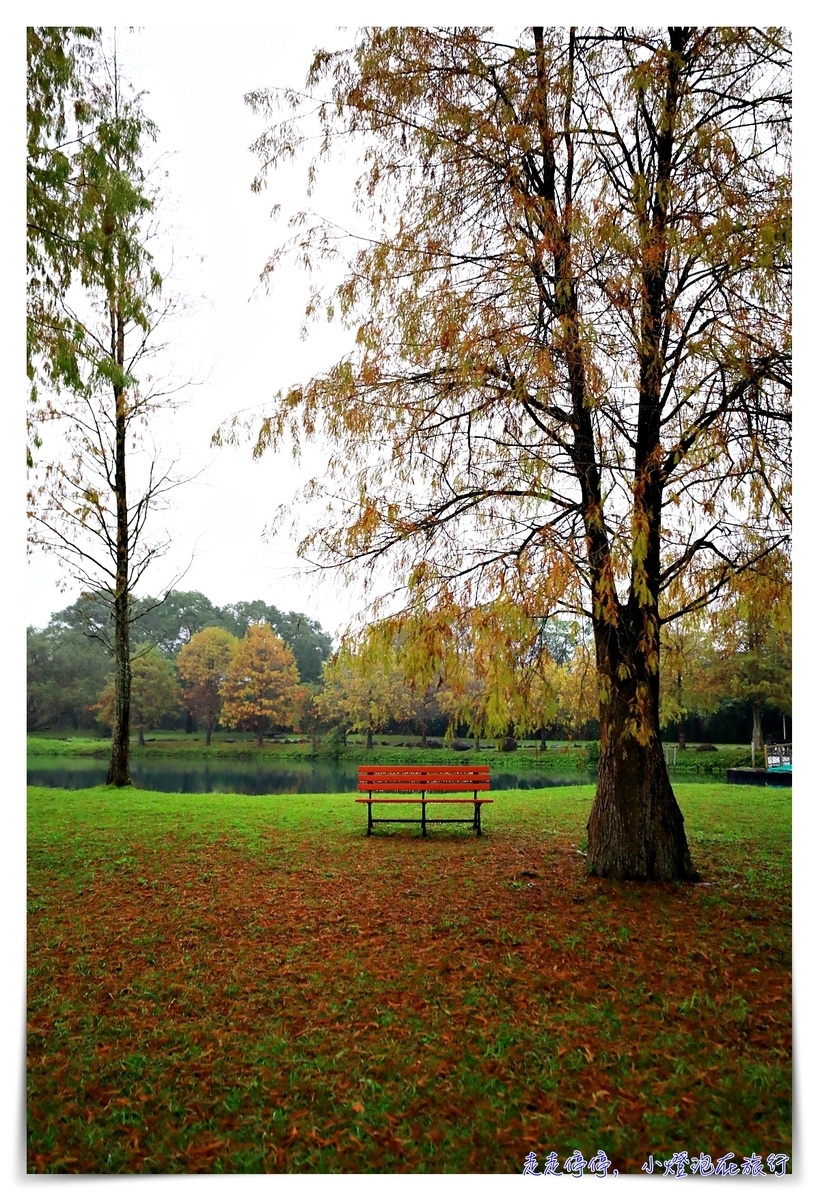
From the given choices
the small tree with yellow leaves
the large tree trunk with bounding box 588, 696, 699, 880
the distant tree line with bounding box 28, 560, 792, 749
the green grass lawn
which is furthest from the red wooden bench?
the small tree with yellow leaves

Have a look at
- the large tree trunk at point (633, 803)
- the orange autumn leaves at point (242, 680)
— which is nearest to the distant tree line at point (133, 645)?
the orange autumn leaves at point (242, 680)

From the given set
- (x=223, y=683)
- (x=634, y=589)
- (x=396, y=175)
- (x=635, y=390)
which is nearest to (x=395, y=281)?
(x=396, y=175)

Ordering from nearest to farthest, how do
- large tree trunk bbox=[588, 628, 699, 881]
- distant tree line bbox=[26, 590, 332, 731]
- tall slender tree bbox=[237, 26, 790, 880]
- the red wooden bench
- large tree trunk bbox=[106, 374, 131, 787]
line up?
tall slender tree bbox=[237, 26, 790, 880], large tree trunk bbox=[588, 628, 699, 881], the red wooden bench, large tree trunk bbox=[106, 374, 131, 787], distant tree line bbox=[26, 590, 332, 731]

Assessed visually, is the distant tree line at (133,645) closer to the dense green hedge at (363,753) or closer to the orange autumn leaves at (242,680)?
the orange autumn leaves at (242,680)

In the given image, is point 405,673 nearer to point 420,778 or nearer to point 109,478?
point 420,778

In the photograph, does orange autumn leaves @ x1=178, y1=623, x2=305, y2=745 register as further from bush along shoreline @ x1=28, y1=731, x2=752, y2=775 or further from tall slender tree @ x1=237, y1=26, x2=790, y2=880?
tall slender tree @ x1=237, y1=26, x2=790, y2=880

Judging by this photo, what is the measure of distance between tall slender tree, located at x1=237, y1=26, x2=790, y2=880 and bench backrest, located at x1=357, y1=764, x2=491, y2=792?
157 cm

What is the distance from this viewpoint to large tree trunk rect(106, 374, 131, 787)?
838cm

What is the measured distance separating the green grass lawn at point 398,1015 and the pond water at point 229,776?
656 centimetres

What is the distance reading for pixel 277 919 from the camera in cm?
385

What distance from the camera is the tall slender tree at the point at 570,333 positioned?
3.72 m

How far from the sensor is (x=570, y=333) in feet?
12.0

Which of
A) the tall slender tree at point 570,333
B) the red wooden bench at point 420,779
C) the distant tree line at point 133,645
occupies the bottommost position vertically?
the red wooden bench at point 420,779

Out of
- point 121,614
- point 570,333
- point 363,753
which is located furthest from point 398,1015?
point 363,753
